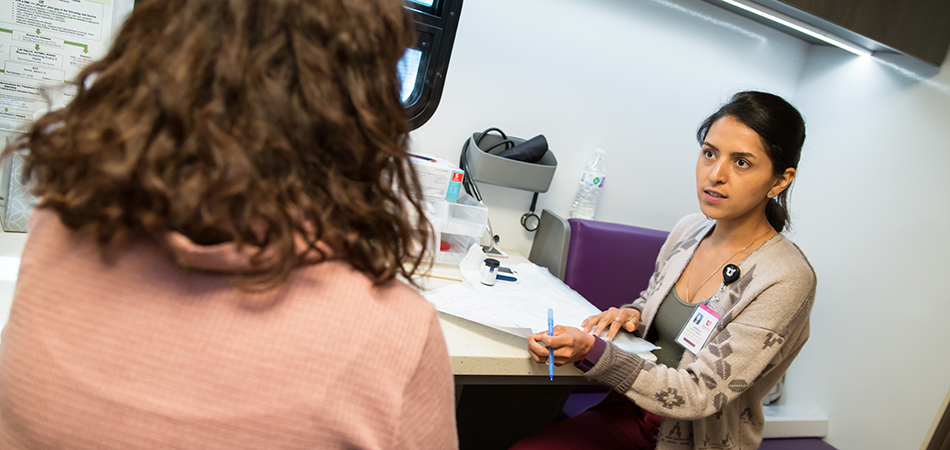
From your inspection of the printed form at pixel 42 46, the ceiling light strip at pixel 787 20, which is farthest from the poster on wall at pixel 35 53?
the ceiling light strip at pixel 787 20

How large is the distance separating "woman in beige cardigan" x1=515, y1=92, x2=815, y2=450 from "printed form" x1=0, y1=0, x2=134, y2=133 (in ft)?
4.55

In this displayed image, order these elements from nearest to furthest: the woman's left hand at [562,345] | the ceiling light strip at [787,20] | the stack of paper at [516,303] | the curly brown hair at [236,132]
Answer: the curly brown hair at [236,132]
the woman's left hand at [562,345]
the stack of paper at [516,303]
the ceiling light strip at [787,20]

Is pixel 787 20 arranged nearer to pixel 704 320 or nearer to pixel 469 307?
pixel 704 320

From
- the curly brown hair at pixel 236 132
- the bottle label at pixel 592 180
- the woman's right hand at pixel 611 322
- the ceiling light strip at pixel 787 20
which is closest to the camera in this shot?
the curly brown hair at pixel 236 132

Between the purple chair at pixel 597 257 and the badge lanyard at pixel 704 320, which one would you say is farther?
the purple chair at pixel 597 257

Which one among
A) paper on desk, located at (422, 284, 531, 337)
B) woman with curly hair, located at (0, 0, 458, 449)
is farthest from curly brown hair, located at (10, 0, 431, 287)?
paper on desk, located at (422, 284, 531, 337)

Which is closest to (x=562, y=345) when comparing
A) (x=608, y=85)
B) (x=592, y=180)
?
(x=592, y=180)

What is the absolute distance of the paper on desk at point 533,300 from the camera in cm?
147

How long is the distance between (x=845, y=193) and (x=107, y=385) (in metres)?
2.57

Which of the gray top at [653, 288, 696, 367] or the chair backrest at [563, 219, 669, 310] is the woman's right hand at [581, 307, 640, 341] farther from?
the chair backrest at [563, 219, 669, 310]

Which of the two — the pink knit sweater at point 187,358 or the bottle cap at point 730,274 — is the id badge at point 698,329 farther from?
the pink knit sweater at point 187,358

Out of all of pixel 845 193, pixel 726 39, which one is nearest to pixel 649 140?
pixel 726 39

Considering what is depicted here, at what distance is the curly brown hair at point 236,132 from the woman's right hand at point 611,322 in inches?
40.8

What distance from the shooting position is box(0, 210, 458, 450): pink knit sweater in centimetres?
54
